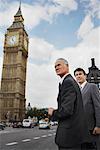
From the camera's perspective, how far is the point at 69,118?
2.70m

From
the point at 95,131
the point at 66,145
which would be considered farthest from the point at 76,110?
the point at 95,131

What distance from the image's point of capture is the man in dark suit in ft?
8.71

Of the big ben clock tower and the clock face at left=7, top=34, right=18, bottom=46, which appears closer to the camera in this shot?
the big ben clock tower

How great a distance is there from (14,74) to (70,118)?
10090cm

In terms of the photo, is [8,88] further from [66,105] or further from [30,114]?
[66,105]

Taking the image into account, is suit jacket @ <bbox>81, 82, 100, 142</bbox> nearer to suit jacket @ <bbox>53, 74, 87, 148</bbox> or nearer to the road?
suit jacket @ <bbox>53, 74, 87, 148</bbox>

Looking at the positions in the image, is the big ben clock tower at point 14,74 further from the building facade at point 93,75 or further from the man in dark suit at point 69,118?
the man in dark suit at point 69,118

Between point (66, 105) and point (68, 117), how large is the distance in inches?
4.2

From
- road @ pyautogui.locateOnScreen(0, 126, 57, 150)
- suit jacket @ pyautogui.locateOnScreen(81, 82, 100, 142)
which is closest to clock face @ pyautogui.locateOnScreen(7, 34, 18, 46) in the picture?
road @ pyautogui.locateOnScreen(0, 126, 57, 150)

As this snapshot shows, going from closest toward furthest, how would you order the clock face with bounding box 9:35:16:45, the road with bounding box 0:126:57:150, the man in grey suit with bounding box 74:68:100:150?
the man in grey suit with bounding box 74:68:100:150 < the road with bounding box 0:126:57:150 < the clock face with bounding box 9:35:16:45

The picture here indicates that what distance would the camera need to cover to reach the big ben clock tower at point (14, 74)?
99000 millimetres

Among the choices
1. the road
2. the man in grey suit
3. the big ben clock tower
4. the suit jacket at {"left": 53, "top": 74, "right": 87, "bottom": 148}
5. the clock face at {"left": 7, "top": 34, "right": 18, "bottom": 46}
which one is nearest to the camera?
the suit jacket at {"left": 53, "top": 74, "right": 87, "bottom": 148}

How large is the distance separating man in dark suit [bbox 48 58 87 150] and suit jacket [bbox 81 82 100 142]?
2.92ft

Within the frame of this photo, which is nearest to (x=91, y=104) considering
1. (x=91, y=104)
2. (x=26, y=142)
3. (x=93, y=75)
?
(x=91, y=104)
